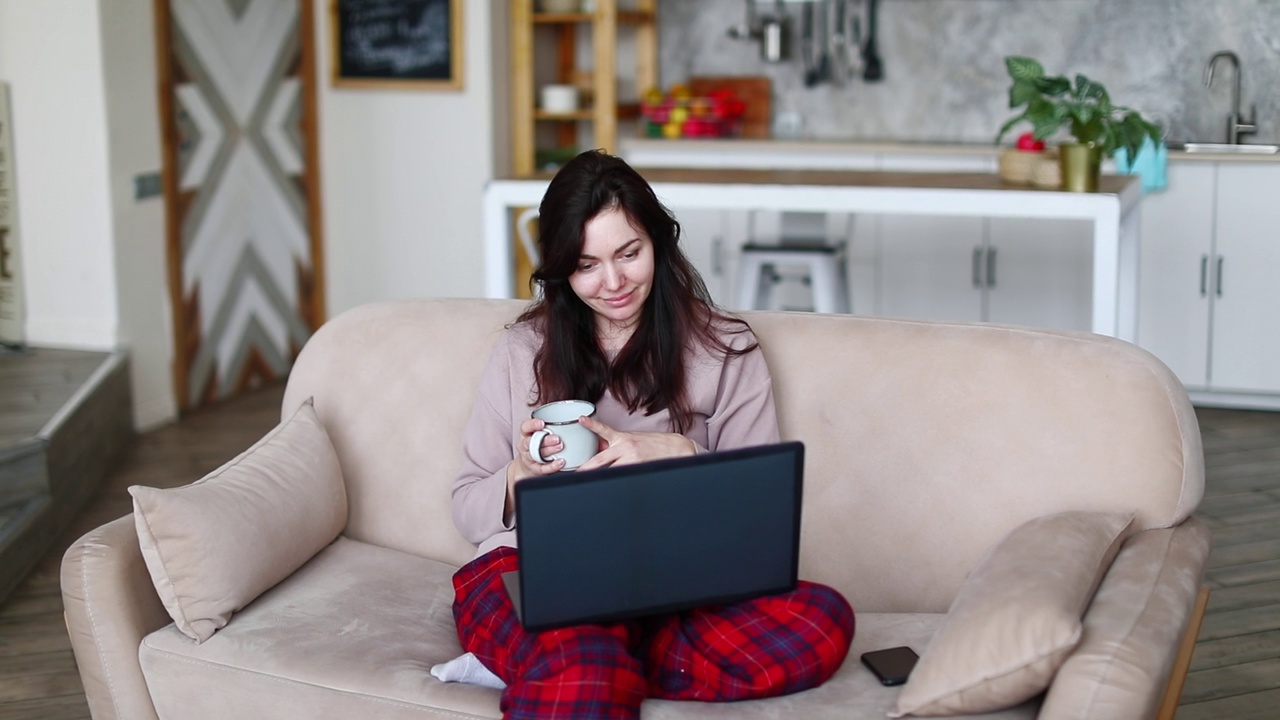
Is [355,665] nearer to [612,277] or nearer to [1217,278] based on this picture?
[612,277]

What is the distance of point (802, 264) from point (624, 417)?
2.61m

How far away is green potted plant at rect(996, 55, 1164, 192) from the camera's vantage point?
3.53 m

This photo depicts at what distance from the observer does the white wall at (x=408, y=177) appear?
5.68 m

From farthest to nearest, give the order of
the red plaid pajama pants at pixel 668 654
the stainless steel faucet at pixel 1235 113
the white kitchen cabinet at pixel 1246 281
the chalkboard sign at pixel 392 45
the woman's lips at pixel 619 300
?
1. the chalkboard sign at pixel 392 45
2. the stainless steel faucet at pixel 1235 113
3. the white kitchen cabinet at pixel 1246 281
4. the woman's lips at pixel 619 300
5. the red plaid pajama pants at pixel 668 654

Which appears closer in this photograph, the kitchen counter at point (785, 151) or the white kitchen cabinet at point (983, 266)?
the white kitchen cabinet at point (983, 266)

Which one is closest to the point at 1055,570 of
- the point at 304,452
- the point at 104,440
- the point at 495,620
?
the point at 495,620

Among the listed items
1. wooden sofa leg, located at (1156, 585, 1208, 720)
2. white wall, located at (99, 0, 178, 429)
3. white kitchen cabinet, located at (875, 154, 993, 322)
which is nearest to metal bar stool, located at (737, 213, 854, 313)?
white kitchen cabinet, located at (875, 154, 993, 322)

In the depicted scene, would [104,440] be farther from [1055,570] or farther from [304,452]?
[1055,570]

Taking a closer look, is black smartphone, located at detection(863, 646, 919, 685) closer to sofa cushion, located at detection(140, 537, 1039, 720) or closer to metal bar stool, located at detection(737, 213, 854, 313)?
sofa cushion, located at detection(140, 537, 1039, 720)

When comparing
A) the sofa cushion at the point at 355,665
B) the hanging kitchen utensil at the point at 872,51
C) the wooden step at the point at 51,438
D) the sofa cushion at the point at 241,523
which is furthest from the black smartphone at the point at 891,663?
the hanging kitchen utensil at the point at 872,51

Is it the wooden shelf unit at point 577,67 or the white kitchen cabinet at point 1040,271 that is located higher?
the wooden shelf unit at point 577,67

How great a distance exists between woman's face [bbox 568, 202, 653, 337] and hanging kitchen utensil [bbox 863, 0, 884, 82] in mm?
3999

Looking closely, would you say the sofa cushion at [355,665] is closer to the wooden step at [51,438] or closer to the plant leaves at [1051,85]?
the wooden step at [51,438]

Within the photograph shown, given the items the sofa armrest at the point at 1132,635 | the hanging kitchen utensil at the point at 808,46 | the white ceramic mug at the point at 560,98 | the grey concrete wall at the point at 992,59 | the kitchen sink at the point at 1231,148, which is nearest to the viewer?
the sofa armrest at the point at 1132,635
